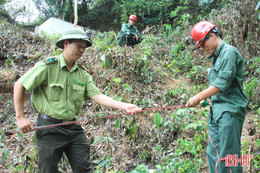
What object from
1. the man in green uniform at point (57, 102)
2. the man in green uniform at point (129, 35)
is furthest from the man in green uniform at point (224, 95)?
the man in green uniform at point (129, 35)

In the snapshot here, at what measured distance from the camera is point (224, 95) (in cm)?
226

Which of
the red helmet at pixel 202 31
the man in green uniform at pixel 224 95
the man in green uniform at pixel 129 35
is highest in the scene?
the man in green uniform at pixel 129 35

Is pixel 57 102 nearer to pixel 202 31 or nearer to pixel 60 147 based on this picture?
pixel 60 147

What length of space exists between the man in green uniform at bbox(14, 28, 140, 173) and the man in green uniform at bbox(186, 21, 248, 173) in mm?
997

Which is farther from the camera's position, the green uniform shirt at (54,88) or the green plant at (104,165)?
the green plant at (104,165)

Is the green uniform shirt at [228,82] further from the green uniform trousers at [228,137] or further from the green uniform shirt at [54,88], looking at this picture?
the green uniform shirt at [54,88]

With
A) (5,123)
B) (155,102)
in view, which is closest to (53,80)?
(155,102)

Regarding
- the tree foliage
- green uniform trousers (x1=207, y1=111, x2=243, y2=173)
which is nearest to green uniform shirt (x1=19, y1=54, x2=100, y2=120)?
green uniform trousers (x1=207, y1=111, x2=243, y2=173)

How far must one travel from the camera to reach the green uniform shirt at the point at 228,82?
211 centimetres

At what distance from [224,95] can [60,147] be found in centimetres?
189

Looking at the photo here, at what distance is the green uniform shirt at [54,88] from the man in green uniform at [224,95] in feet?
4.52

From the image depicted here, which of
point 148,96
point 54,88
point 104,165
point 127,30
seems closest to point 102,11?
point 127,30

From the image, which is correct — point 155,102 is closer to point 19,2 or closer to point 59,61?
point 59,61

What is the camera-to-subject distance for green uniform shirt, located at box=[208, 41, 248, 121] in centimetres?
211
